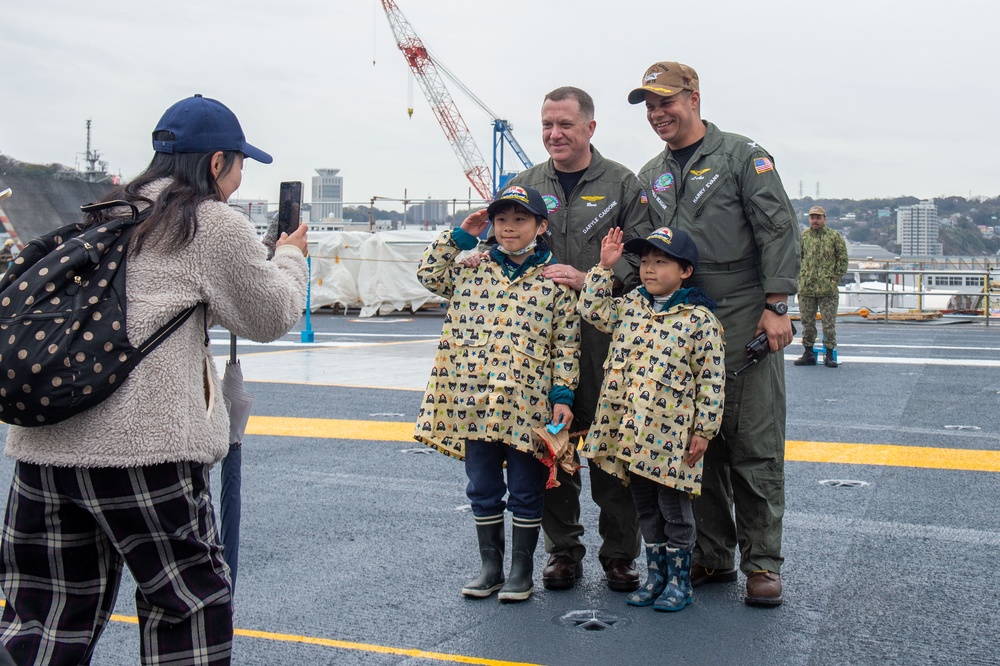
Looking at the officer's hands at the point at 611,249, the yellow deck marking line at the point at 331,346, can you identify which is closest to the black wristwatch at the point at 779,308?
the officer's hands at the point at 611,249

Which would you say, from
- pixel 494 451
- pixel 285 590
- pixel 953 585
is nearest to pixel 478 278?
pixel 494 451

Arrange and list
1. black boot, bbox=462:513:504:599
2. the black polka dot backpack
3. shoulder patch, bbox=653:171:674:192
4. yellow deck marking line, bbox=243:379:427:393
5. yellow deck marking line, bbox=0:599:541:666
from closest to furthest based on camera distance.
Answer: the black polka dot backpack, yellow deck marking line, bbox=0:599:541:666, black boot, bbox=462:513:504:599, shoulder patch, bbox=653:171:674:192, yellow deck marking line, bbox=243:379:427:393

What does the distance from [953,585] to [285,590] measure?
2737 mm

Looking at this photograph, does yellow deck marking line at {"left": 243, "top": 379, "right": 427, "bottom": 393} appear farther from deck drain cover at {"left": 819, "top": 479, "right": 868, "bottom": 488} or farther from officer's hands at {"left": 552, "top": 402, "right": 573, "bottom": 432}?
officer's hands at {"left": 552, "top": 402, "right": 573, "bottom": 432}

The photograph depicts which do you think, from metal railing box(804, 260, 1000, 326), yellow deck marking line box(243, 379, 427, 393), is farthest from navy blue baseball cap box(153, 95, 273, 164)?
metal railing box(804, 260, 1000, 326)

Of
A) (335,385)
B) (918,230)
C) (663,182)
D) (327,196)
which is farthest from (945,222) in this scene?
(663,182)

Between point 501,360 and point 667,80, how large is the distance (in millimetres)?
1317

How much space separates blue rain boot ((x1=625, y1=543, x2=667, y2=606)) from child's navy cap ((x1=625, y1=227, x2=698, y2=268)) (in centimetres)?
114

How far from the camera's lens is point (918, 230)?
7100 cm

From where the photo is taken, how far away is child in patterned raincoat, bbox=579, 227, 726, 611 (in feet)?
12.7

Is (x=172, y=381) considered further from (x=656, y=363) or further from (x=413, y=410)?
(x=413, y=410)

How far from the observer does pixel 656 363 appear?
3885mm

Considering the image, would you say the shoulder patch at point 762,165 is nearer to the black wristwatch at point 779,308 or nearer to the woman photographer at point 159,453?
the black wristwatch at point 779,308

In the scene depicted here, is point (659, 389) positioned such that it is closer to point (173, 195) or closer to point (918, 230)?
point (173, 195)
